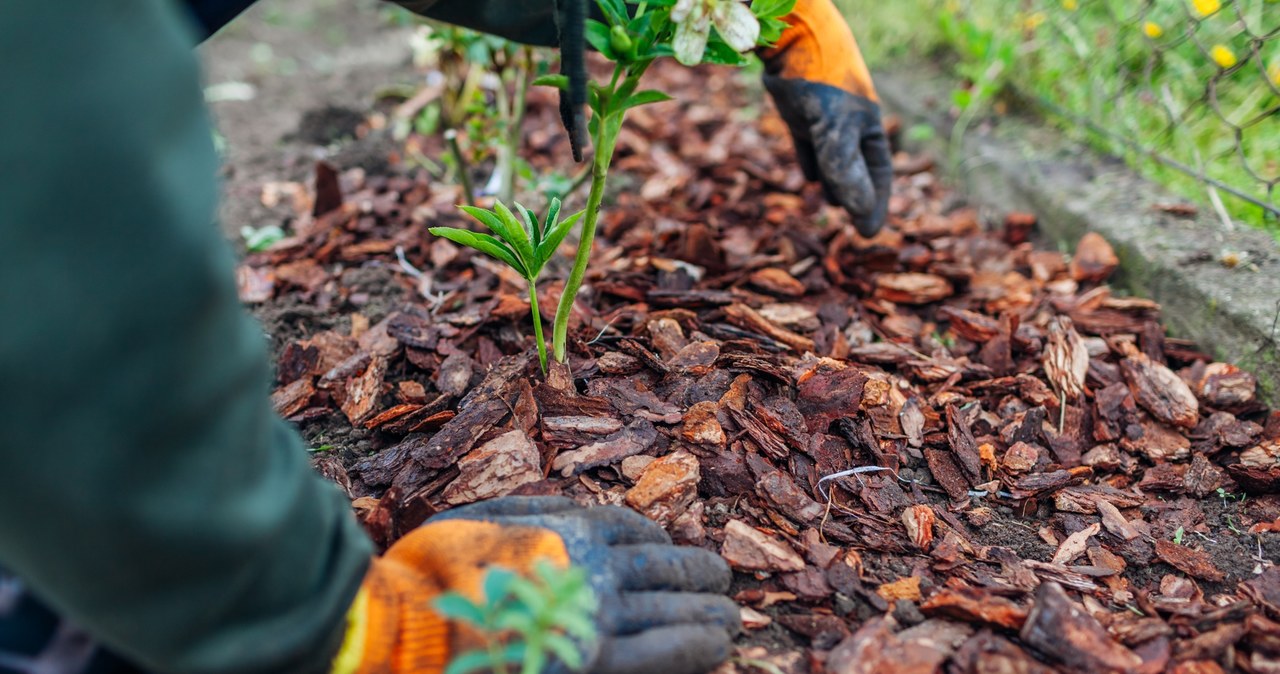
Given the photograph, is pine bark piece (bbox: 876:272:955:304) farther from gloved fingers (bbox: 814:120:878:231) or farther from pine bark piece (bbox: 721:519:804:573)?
pine bark piece (bbox: 721:519:804:573)

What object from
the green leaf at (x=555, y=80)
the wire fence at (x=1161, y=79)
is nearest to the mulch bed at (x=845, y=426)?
the wire fence at (x=1161, y=79)

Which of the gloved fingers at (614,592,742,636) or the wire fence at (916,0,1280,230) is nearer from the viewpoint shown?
the gloved fingers at (614,592,742,636)

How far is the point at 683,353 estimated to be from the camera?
178 cm

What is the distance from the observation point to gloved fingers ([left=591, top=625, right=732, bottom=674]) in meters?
1.09

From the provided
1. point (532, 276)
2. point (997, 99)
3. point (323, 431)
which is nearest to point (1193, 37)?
point (997, 99)

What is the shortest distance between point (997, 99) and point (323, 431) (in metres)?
2.77

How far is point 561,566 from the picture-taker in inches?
44.8

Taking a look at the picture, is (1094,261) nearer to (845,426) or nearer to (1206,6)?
(1206,6)

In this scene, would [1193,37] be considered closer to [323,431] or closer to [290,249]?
[323,431]

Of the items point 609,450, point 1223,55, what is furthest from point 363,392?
point 1223,55

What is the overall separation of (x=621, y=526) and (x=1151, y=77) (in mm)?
2647

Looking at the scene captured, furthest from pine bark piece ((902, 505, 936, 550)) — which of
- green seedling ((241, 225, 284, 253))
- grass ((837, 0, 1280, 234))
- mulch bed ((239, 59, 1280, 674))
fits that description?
green seedling ((241, 225, 284, 253))

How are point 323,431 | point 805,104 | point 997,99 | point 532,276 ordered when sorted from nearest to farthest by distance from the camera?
point 532,276 < point 323,431 < point 805,104 < point 997,99

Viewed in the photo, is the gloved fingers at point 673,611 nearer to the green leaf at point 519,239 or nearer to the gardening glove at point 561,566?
the gardening glove at point 561,566
